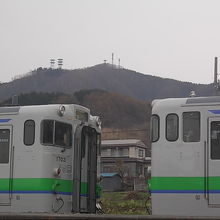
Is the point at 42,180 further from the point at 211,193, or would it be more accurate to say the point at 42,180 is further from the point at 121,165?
the point at 121,165

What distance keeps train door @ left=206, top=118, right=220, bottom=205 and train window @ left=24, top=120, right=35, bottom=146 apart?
4.53 metres

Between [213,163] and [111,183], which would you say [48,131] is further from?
[111,183]

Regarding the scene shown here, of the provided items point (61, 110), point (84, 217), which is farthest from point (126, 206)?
point (84, 217)

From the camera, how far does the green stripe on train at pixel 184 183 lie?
38.0 ft

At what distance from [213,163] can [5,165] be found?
5407 mm

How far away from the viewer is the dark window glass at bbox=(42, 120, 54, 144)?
13.2 m

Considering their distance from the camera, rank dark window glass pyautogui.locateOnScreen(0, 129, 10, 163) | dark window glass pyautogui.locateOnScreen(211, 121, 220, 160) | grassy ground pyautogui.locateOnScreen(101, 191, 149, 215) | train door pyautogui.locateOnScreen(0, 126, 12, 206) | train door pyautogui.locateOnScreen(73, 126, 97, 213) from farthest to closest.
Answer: grassy ground pyautogui.locateOnScreen(101, 191, 149, 215)
train door pyautogui.locateOnScreen(73, 126, 97, 213)
dark window glass pyautogui.locateOnScreen(0, 129, 10, 163)
train door pyautogui.locateOnScreen(0, 126, 12, 206)
dark window glass pyautogui.locateOnScreen(211, 121, 220, 160)

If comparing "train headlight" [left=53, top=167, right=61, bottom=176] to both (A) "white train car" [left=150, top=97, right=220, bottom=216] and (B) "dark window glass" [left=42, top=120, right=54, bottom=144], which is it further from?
(A) "white train car" [left=150, top=97, right=220, bottom=216]

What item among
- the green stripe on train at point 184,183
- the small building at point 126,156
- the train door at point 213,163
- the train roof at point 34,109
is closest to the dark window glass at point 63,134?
the train roof at point 34,109

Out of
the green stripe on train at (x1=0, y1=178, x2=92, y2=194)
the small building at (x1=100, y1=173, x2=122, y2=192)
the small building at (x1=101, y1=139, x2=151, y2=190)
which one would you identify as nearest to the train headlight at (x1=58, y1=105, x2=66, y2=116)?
the green stripe on train at (x1=0, y1=178, x2=92, y2=194)

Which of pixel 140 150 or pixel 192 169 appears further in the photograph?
pixel 140 150

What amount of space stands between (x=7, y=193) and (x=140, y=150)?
223 feet

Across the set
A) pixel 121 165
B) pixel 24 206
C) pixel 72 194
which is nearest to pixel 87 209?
pixel 72 194

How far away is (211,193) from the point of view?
37.9ft
